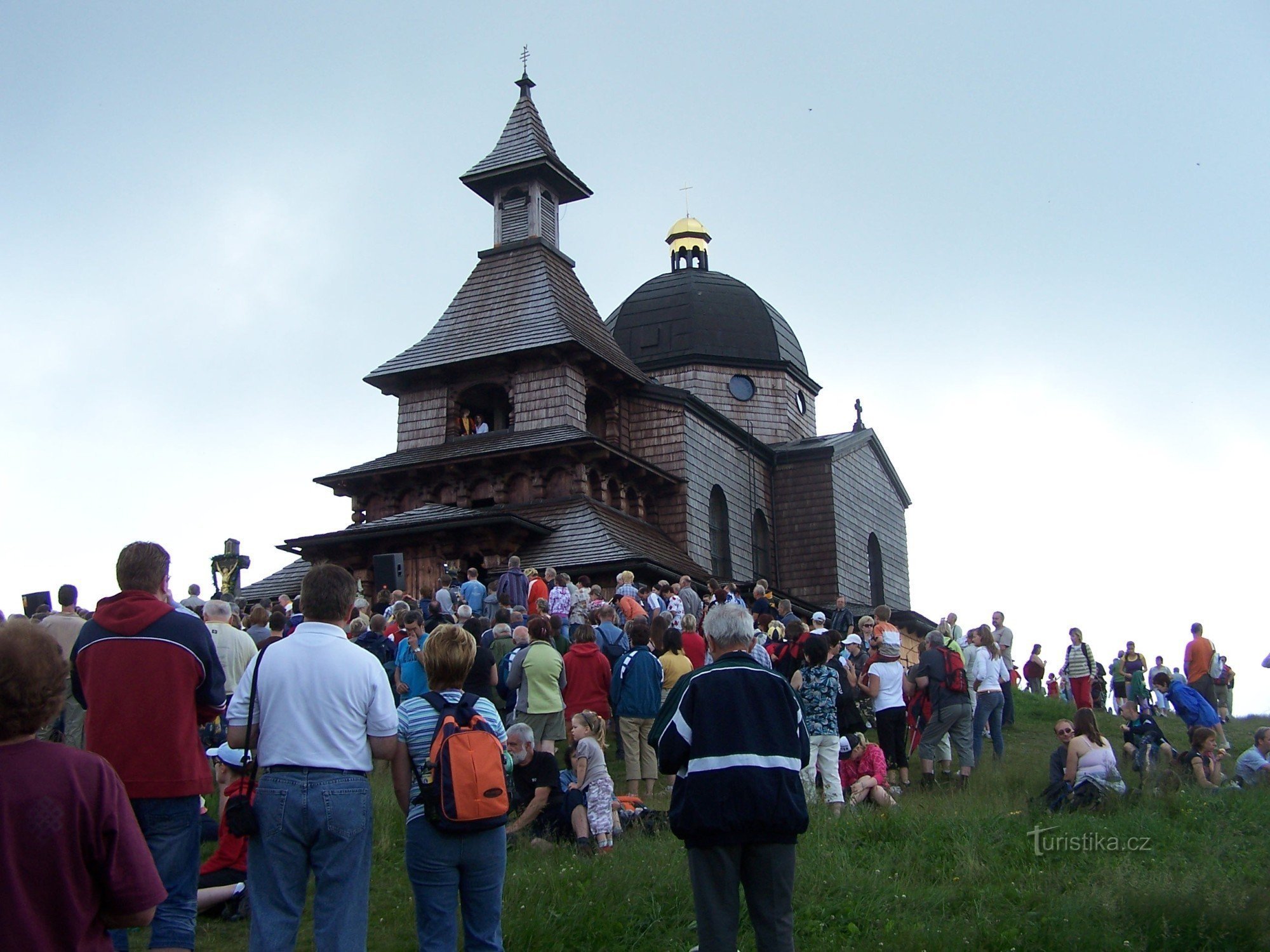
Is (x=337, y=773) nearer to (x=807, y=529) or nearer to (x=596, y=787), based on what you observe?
(x=596, y=787)

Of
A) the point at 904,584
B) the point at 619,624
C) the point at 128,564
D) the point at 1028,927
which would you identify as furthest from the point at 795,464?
the point at 128,564

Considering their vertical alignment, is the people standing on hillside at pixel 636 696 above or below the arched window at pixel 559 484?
below

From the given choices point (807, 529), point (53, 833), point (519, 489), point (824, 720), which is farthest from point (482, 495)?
point (53, 833)

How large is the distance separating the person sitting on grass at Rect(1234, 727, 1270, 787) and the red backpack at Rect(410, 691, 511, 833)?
978cm

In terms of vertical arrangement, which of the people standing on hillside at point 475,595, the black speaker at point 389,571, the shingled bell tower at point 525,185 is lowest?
the people standing on hillside at point 475,595

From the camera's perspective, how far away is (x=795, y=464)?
39.2 m

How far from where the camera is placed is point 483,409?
111ft

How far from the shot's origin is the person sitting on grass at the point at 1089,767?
11.1m

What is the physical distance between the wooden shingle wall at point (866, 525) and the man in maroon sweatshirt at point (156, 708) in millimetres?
33005

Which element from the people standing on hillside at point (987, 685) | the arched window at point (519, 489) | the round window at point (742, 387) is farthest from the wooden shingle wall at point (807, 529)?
the people standing on hillside at point (987, 685)

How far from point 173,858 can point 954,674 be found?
902cm

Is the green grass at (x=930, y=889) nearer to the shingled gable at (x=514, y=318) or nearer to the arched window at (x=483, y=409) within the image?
the shingled gable at (x=514, y=318)

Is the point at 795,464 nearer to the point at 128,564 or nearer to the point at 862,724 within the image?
the point at 862,724

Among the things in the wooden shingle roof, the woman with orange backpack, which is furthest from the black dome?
the woman with orange backpack
